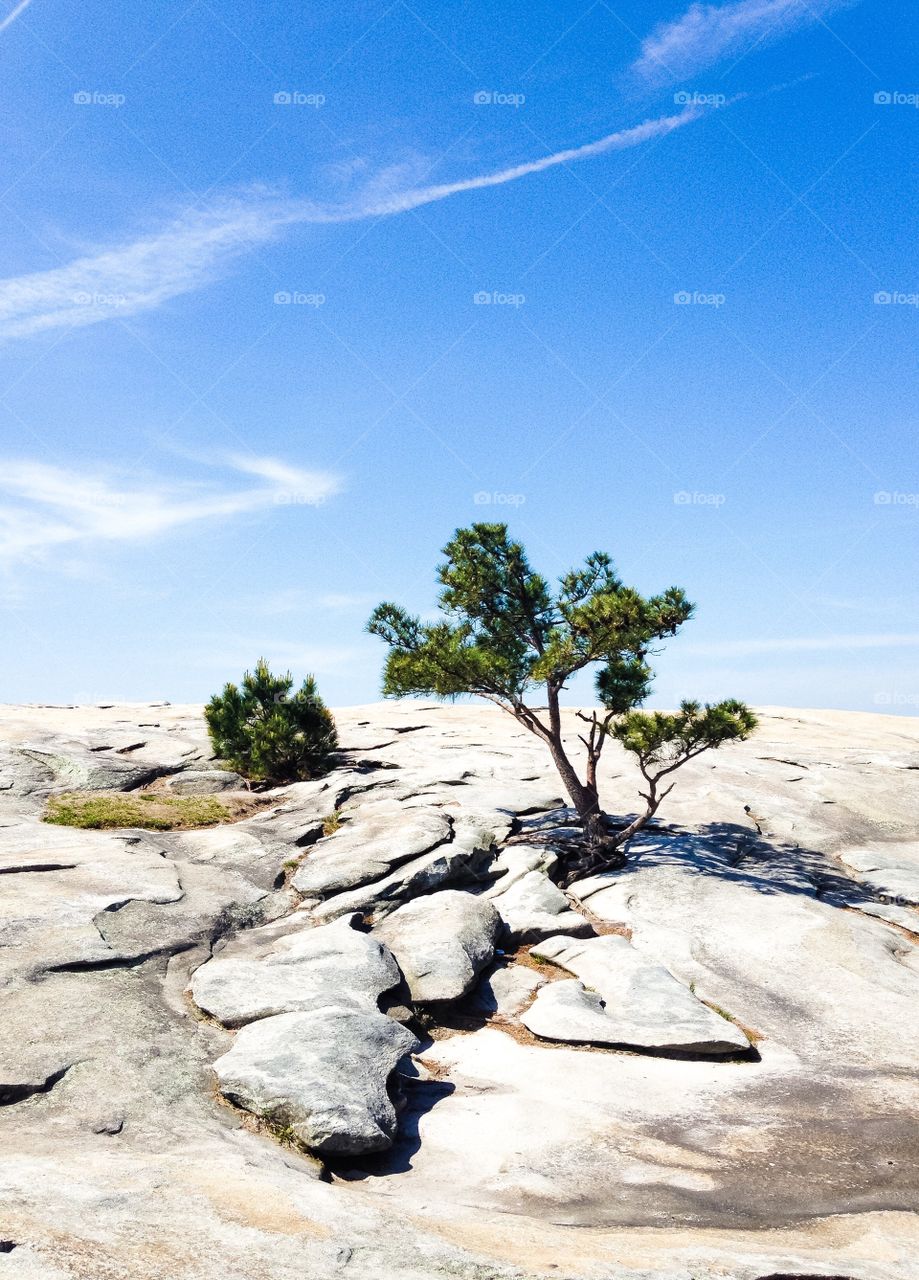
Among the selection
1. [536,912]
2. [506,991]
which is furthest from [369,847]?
[506,991]

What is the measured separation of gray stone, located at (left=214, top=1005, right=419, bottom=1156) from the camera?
6941mm

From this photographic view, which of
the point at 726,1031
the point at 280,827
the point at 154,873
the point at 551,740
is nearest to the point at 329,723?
the point at 280,827

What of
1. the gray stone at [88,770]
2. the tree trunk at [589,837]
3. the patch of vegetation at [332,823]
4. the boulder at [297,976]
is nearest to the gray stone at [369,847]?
the patch of vegetation at [332,823]

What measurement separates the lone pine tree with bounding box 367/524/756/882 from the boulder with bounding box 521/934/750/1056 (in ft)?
13.2

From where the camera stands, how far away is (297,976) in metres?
9.74

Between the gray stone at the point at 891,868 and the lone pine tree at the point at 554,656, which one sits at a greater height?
the lone pine tree at the point at 554,656

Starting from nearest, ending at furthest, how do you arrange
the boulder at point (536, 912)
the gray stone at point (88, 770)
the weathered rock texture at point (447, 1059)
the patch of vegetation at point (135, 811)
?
the weathered rock texture at point (447, 1059) < the boulder at point (536, 912) < the patch of vegetation at point (135, 811) < the gray stone at point (88, 770)

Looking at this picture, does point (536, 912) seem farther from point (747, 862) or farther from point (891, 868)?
point (891, 868)

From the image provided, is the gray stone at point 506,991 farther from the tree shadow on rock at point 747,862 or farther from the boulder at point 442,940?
the tree shadow on rock at point 747,862

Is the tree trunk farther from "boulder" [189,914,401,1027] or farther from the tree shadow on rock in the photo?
"boulder" [189,914,401,1027]

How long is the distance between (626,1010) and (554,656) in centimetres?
663

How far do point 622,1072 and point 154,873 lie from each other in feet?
26.1

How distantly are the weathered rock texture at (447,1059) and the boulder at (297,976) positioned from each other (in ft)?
0.16

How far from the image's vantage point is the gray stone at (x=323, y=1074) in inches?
273
